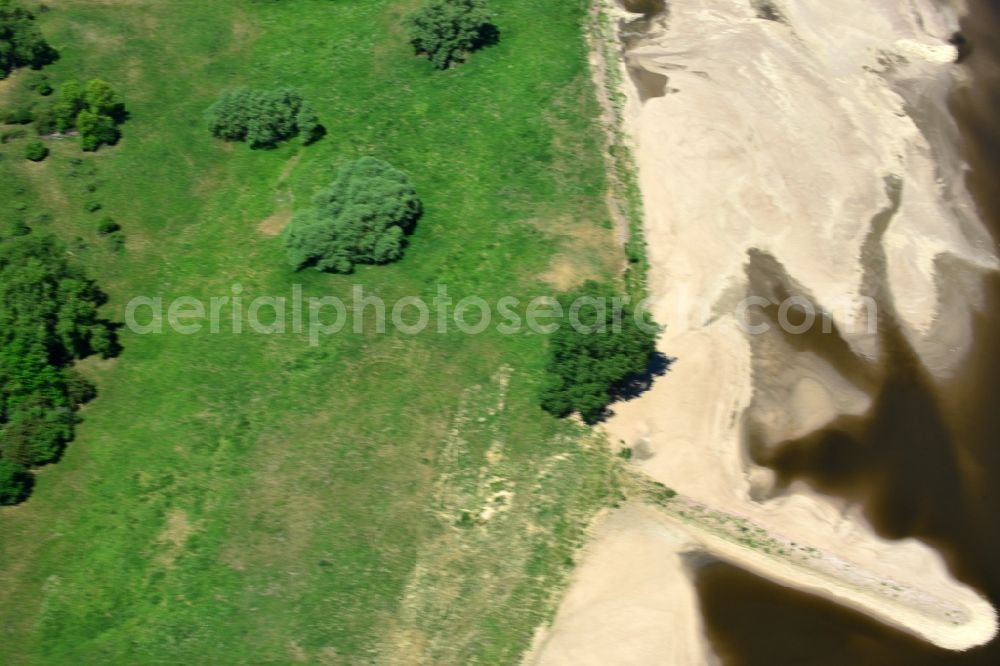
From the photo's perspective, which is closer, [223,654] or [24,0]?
[223,654]

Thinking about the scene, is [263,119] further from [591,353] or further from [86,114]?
[591,353]

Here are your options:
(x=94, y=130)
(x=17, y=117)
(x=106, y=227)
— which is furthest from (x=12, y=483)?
(x=17, y=117)

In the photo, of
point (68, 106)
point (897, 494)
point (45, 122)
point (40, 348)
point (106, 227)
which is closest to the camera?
point (897, 494)

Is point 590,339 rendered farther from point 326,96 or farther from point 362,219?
point 326,96

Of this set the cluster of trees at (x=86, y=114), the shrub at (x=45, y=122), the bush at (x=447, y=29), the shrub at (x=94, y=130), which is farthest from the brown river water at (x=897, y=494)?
the shrub at (x=45, y=122)

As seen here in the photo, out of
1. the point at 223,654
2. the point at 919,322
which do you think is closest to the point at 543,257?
the point at 919,322

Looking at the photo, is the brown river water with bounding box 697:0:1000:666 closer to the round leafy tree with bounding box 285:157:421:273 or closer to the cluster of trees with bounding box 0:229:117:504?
the round leafy tree with bounding box 285:157:421:273

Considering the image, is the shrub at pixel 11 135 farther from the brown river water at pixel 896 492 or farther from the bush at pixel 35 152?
the brown river water at pixel 896 492
